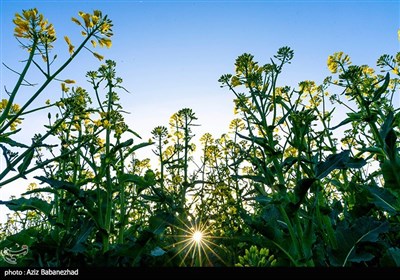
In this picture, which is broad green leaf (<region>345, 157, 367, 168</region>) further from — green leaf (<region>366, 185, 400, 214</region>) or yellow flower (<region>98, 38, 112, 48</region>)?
yellow flower (<region>98, 38, 112, 48</region>)

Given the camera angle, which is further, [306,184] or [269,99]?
[269,99]

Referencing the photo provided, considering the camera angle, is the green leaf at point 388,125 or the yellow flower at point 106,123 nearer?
the green leaf at point 388,125

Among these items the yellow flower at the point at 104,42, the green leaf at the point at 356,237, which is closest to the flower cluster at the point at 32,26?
the yellow flower at the point at 104,42

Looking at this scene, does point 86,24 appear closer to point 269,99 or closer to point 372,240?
point 269,99

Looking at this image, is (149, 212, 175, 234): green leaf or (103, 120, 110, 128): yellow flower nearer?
(149, 212, 175, 234): green leaf

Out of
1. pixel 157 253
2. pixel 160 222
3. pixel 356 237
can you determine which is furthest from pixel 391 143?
pixel 157 253

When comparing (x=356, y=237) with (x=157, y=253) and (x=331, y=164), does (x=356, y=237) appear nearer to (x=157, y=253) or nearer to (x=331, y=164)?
(x=331, y=164)

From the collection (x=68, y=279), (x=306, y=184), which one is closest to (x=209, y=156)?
(x=306, y=184)

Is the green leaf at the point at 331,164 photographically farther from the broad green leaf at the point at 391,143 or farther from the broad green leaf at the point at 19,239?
the broad green leaf at the point at 19,239

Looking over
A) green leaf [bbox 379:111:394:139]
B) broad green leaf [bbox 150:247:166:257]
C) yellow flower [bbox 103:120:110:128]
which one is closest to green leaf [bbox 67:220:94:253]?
broad green leaf [bbox 150:247:166:257]

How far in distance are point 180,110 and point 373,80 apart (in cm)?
270

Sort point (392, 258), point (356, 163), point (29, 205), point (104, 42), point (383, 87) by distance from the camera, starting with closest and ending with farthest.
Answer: point (392, 258) < point (104, 42) < point (356, 163) < point (383, 87) < point (29, 205)

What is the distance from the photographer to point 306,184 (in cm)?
218

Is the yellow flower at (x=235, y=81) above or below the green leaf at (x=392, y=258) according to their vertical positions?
above
